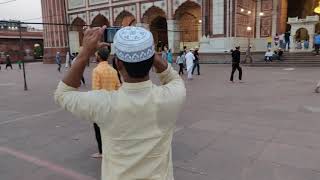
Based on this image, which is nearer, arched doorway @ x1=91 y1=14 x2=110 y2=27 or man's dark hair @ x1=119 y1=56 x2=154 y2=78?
man's dark hair @ x1=119 y1=56 x2=154 y2=78

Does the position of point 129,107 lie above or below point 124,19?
below

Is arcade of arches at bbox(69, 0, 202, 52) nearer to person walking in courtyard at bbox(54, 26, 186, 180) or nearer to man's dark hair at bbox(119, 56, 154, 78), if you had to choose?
person walking in courtyard at bbox(54, 26, 186, 180)

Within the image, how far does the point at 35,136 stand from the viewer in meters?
6.41

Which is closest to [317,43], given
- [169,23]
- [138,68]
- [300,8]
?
[300,8]

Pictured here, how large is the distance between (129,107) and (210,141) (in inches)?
164

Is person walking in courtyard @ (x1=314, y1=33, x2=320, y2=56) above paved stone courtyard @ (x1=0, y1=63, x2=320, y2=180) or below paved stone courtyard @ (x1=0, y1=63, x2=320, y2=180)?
above

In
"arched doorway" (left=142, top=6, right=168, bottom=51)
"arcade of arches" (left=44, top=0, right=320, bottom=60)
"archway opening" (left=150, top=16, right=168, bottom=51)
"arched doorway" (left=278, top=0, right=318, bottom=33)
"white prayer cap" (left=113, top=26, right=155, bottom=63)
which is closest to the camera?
"white prayer cap" (left=113, top=26, right=155, bottom=63)

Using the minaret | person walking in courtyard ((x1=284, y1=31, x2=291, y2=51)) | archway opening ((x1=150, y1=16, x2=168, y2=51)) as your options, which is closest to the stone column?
archway opening ((x1=150, y1=16, x2=168, y2=51))

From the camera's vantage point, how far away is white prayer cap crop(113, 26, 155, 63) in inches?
62.7

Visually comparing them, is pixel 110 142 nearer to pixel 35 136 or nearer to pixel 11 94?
pixel 35 136

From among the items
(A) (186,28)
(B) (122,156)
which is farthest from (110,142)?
(A) (186,28)

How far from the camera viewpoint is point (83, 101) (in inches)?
65.9

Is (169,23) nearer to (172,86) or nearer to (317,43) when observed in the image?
(317,43)

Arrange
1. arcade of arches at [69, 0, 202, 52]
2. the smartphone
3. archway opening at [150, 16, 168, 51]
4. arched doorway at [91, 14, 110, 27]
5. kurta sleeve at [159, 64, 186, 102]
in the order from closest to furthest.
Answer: kurta sleeve at [159, 64, 186, 102]
the smartphone
arcade of arches at [69, 0, 202, 52]
archway opening at [150, 16, 168, 51]
arched doorway at [91, 14, 110, 27]
